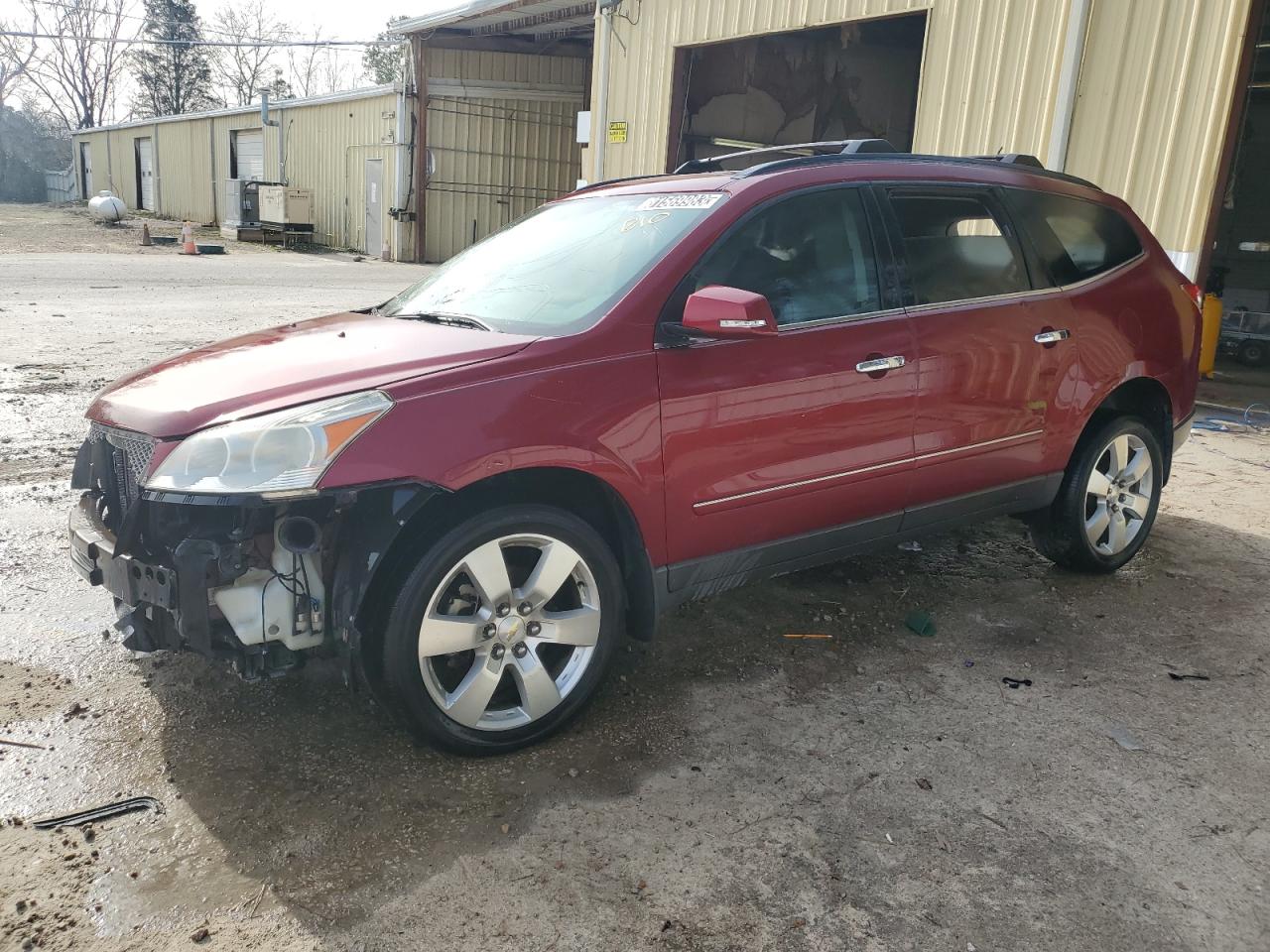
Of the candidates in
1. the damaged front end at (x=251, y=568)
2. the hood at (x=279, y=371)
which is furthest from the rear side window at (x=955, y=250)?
the damaged front end at (x=251, y=568)

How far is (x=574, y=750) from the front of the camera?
121 inches

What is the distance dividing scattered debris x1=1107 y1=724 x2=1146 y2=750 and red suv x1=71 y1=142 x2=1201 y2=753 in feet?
3.40

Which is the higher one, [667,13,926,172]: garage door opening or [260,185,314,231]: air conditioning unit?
[667,13,926,172]: garage door opening

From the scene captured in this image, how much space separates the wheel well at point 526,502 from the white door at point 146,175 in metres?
41.5

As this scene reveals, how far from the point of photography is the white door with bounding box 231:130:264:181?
31.1 metres

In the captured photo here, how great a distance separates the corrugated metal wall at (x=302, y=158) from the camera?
972 inches

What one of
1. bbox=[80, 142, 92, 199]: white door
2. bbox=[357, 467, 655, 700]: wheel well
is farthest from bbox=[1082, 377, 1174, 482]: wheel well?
bbox=[80, 142, 92, 199]: white door

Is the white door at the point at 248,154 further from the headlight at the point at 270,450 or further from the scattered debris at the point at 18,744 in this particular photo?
the headlight at the point at 270,450

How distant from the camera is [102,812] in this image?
2662 mm

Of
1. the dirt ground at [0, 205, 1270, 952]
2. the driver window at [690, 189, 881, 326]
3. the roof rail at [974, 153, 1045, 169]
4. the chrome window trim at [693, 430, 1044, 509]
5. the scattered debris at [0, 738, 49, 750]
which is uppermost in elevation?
the roof rail at [974, 153, 1045, 169]

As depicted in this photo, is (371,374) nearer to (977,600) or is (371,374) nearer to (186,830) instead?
(186,830)

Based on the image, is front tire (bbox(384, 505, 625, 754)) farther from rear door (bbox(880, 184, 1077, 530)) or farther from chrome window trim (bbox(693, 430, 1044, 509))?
rear door (bbox(880, 184, 1077, 530))

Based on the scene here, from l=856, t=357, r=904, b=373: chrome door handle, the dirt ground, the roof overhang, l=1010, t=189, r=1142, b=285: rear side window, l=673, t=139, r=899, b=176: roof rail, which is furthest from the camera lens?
the roof overhang

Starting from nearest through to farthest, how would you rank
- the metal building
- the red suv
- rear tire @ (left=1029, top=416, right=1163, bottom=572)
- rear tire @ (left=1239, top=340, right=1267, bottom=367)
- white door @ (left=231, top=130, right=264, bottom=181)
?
the red suv → rear tire @ (left=1029, top=416, right=1163, bottom=572) → rear tire @ (left=1239, top=340, right=1267, bottom=367) → the metal building → white door @ (left=231, top=130, right=264, bottom=181)
